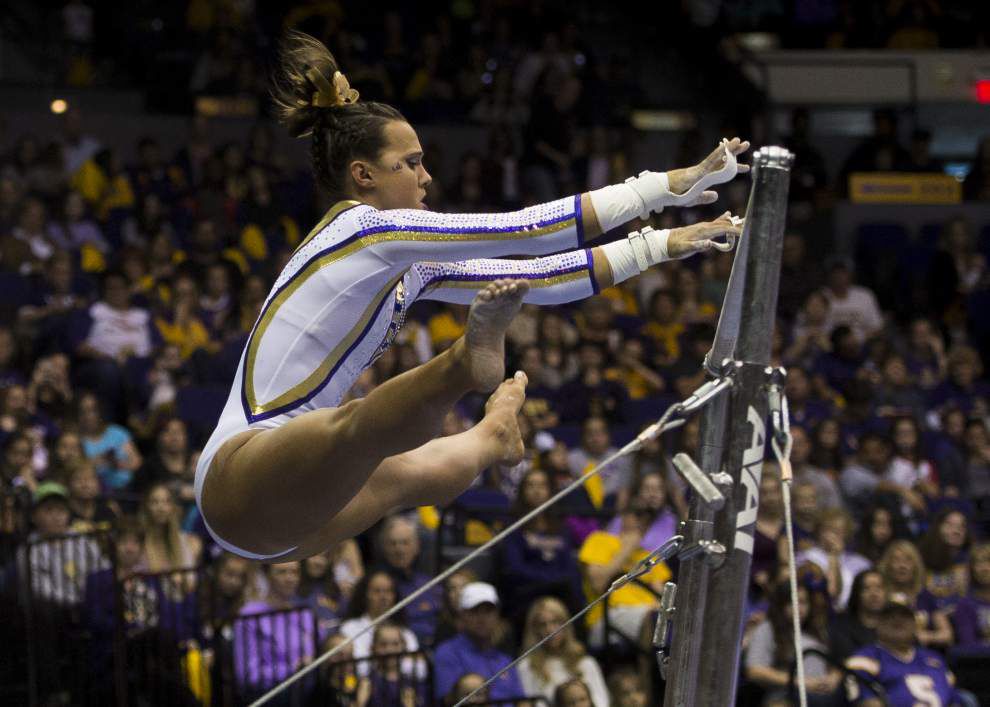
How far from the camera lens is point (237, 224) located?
10844 mm

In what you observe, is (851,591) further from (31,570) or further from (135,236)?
(135,236)

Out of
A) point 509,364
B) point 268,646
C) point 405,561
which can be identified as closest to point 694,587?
point 268,646

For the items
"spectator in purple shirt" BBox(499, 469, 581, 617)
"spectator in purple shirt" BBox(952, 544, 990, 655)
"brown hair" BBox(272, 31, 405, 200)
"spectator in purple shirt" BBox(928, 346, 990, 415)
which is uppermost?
"brown hair" BBox(272, 31, 405, 200)

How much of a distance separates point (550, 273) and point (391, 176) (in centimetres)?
49

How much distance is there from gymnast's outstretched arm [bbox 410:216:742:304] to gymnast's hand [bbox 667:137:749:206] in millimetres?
176

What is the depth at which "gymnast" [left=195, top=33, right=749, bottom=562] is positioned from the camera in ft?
10.6

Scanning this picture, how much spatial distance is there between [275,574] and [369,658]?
37.5 inches

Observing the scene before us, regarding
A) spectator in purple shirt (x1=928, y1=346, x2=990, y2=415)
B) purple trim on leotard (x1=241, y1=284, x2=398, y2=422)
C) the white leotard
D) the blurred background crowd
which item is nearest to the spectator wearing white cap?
the blurred background crowd

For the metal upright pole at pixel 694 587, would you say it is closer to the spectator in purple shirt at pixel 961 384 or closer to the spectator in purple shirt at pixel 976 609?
the spectator in purple shirt at pixel 976 609

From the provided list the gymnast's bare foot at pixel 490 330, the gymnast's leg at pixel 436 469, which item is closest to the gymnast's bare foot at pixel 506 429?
the gymnast's leg at pixel 436 469

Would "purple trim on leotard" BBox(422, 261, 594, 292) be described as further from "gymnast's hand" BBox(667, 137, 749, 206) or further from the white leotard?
"gymnast's hand" BBox(667, 137, 749, 206)

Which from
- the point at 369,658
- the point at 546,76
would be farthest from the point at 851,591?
the point at 546,76

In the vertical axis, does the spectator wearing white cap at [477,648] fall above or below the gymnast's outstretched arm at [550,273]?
below

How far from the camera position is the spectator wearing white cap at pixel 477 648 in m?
6.66
